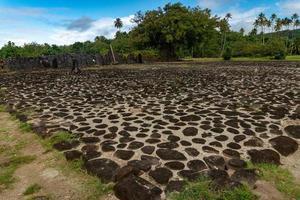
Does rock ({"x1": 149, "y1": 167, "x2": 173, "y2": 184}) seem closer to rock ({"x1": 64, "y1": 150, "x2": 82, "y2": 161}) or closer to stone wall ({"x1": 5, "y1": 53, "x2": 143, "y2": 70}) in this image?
rock ({"x1": 64, "y1": 150, "x2": 82, "y2": 161})

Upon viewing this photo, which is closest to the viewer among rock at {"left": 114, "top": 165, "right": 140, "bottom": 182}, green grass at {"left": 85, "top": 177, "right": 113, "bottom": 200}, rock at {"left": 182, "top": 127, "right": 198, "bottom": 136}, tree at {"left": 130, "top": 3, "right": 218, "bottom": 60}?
green grass at {"left": 85, "top": 177, "right": 113, "bottom": 200}

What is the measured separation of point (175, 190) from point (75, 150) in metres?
2.13

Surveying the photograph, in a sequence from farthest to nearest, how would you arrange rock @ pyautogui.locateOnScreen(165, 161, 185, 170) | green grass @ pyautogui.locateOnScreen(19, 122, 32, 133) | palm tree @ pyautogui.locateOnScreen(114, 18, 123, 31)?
1. palm tree @ pyautogui.locateOnScreen(114, 18, 123, 31)
2. green grass @ pyautogui.locateOnScreen(19, 122, 32, 133)
3. rock @ pyautogui.locateOnScreen(165, 161, 185, 170)

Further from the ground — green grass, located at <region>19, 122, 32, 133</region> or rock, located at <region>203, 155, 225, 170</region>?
green grass, located at <region>19, 122, 32, 133</region>

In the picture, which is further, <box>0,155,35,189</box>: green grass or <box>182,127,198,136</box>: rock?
<box>182,127,198,136</box>: rock

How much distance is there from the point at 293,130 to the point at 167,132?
2536mm

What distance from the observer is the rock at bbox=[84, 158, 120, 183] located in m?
4.21

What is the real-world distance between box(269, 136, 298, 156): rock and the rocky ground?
0.05 feet

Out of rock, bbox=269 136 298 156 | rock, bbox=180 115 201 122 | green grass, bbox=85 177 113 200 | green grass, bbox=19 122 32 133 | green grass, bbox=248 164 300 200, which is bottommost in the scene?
green grass, bbox=248 164 300 200

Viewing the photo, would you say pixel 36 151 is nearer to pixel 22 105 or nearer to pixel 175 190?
pixel 175 190

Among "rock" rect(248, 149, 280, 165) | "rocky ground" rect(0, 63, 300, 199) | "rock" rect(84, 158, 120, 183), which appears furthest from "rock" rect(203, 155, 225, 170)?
"rock" rect(84, 158, 120, 183)

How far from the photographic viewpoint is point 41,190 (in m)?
3.95

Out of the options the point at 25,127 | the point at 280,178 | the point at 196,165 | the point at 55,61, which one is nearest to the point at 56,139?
the point at 25,127

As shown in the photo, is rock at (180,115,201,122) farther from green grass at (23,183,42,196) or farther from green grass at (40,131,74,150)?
green grass at (23,183,42,196)
